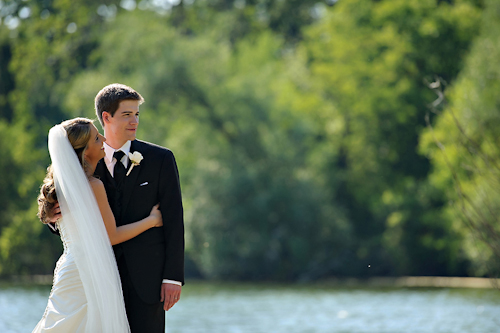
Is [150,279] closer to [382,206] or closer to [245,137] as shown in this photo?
[245,137]

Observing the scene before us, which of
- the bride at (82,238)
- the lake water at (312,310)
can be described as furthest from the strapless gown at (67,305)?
the lake water at (312,310)

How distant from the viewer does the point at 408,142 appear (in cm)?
3438

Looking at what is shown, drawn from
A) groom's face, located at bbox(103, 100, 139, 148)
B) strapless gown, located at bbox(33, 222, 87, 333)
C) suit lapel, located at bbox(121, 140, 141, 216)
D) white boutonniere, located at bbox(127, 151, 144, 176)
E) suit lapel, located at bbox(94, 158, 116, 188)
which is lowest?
strapless gown, located at bbox(33, 222, 87, 333)

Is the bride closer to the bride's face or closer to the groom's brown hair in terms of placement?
the bride's face

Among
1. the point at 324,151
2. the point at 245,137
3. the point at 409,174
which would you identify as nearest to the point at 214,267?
the point at 245,137

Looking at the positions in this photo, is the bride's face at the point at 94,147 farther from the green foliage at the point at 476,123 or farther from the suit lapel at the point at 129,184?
the green foliage at the point at 476,123

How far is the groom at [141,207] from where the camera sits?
164 inches

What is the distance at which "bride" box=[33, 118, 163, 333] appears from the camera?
4.02 metres

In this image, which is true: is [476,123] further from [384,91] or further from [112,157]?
[112,157]

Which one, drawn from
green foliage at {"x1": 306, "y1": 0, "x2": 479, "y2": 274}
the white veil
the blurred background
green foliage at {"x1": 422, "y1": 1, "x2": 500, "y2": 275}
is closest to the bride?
the white veil

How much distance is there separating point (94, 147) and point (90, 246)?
0.47 meters

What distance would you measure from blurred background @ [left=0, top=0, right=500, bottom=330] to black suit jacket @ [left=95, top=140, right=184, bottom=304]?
2158 cm

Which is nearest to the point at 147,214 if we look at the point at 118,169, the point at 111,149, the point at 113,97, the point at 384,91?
the point at 118,169

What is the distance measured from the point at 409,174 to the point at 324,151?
11.9ft
